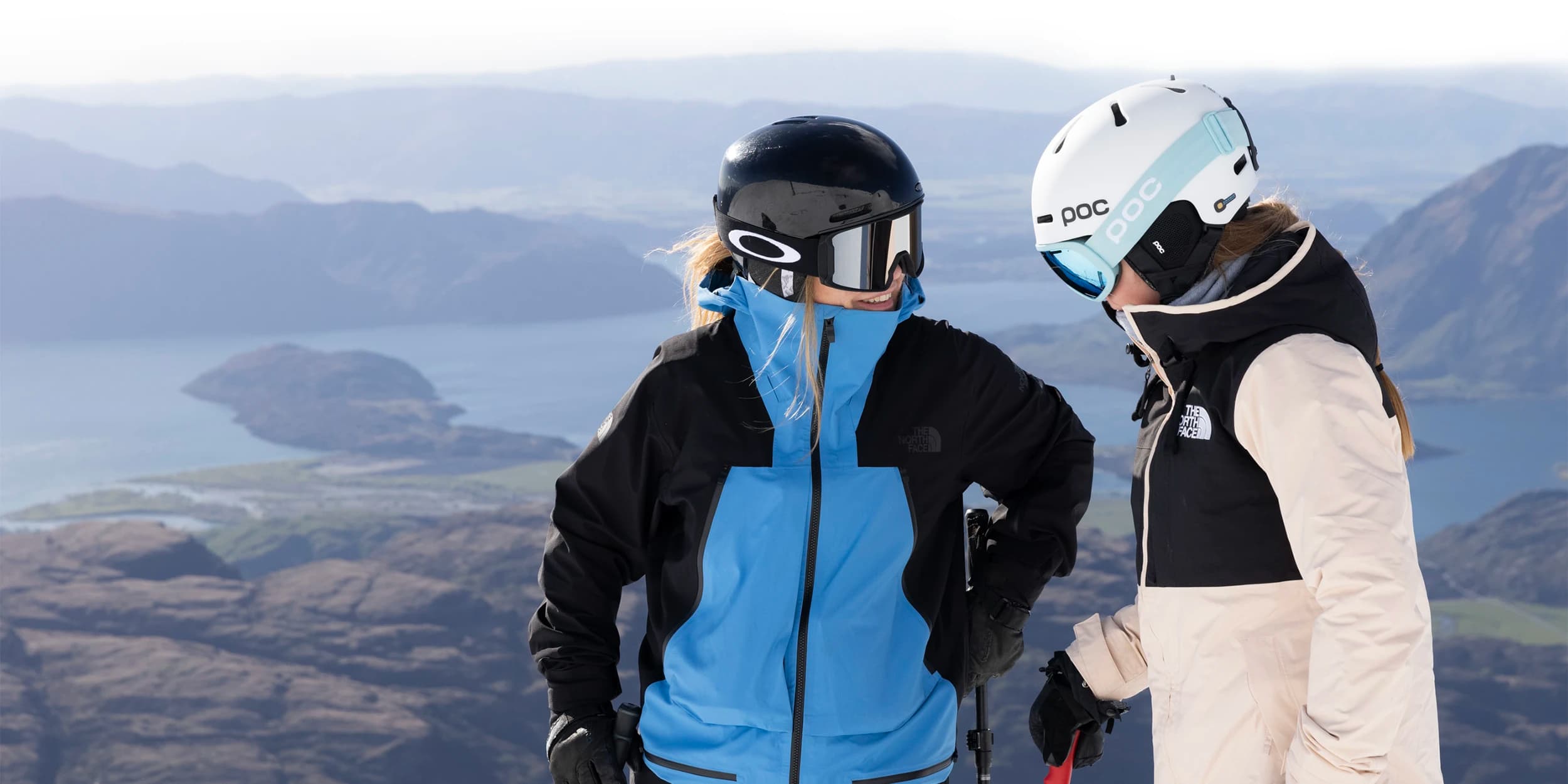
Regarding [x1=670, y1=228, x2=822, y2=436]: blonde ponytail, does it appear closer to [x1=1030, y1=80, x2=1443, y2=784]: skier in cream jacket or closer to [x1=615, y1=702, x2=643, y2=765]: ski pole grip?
[x1=1030, y1=80, x2=1443, y2=784]: skier in cream jacket

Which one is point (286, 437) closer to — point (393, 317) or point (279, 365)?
point (279, 365)

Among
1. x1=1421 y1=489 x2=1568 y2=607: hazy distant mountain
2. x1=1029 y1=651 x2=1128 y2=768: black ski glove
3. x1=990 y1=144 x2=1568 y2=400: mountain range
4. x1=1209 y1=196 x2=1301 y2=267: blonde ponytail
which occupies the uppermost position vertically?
x1=1209 y1=196 x2=1301 y2=267: blonde ponytail

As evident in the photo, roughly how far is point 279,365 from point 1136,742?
3343 inches

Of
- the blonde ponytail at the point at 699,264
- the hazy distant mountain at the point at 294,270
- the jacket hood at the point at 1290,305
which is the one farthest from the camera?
the hazy distant mountain at the point at 294,270

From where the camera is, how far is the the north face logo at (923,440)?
2.59m

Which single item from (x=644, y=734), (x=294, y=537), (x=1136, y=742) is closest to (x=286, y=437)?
(x=294, y=537)

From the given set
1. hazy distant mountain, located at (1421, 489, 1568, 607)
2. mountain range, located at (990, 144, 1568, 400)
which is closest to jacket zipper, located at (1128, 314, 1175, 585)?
hazy distant mountain, located at (1421, 489, 1568, 607)

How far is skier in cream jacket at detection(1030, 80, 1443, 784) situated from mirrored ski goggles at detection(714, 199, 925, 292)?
31 centimetres

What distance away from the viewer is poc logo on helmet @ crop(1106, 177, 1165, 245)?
8.13 feet

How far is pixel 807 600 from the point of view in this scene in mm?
2520

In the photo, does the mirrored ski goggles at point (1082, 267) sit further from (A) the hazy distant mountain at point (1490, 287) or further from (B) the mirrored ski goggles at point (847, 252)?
(A) the hazy distant mountain at point (1490, 287)

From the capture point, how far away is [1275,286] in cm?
220

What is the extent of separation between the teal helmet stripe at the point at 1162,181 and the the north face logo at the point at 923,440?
1.66 ft

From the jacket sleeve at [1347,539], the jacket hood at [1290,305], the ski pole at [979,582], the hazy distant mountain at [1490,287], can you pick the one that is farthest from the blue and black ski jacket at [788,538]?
the hazy distant mountain at [1490,287]
